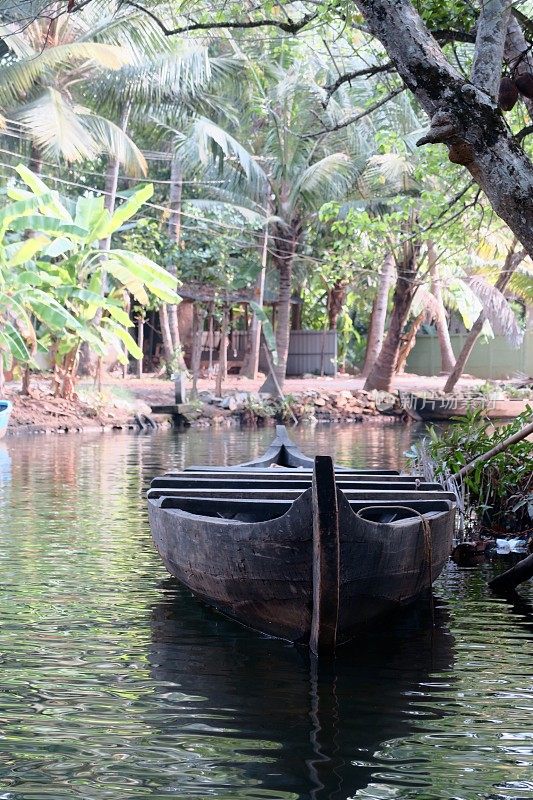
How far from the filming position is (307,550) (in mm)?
5633

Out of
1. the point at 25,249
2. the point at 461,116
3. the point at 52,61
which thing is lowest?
the point at 461,116

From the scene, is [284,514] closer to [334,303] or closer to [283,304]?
[283,304]

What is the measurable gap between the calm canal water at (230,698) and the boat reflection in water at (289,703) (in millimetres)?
12

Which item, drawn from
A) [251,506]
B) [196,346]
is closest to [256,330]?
[196,346]

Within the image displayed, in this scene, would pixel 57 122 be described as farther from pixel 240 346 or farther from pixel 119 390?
pixel 240 346

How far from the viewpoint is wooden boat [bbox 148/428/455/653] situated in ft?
18.3

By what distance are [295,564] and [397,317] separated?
23.3m

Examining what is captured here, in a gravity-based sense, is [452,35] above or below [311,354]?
above

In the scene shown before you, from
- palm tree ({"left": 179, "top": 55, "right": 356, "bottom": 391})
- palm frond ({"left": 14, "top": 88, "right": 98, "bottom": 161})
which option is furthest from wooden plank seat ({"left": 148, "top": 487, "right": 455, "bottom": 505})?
palm tree ({"left": 179, "top": 55, "right": 356, "bottom": 391})

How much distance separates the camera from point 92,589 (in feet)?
25.5

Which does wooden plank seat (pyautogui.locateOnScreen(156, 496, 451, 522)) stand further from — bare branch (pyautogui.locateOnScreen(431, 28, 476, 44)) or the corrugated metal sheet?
the corrugated metal sheet

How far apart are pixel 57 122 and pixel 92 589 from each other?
15.0 meters

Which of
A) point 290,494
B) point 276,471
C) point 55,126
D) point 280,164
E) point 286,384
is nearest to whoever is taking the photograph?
point 290,494

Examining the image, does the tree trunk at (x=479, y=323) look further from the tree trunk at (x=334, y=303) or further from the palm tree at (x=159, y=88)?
the palm tree at (x=159, y=88)
